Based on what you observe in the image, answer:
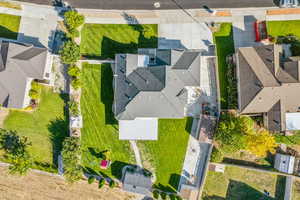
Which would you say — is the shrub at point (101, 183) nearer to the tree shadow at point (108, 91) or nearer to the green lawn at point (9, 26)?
the tree shadow at point (108, 91)

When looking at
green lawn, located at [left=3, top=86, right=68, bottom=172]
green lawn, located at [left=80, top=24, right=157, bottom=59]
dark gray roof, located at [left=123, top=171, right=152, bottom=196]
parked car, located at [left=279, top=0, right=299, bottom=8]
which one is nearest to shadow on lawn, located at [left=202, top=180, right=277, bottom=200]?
dark gray roof, located at [left=123, top=171, right=152, bottom=196]

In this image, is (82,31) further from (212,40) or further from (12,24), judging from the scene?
(212,40)

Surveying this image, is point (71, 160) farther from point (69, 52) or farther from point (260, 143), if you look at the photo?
point (260, 143)

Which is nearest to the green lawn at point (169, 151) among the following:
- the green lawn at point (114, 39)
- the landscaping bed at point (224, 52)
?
the landscaping bed at point (224, 52)

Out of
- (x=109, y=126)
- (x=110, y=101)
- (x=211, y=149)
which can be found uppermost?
Answer: (x=110, y=101)

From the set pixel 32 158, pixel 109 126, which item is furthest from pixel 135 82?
pixel 32 158

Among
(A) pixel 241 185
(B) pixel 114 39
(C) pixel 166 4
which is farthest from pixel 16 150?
(A) pixel 241 185

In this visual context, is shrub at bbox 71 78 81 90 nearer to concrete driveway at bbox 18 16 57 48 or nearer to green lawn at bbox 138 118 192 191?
concrete driveway at bbox 18 16 57 48

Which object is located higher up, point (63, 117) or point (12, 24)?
point (12, 24)
